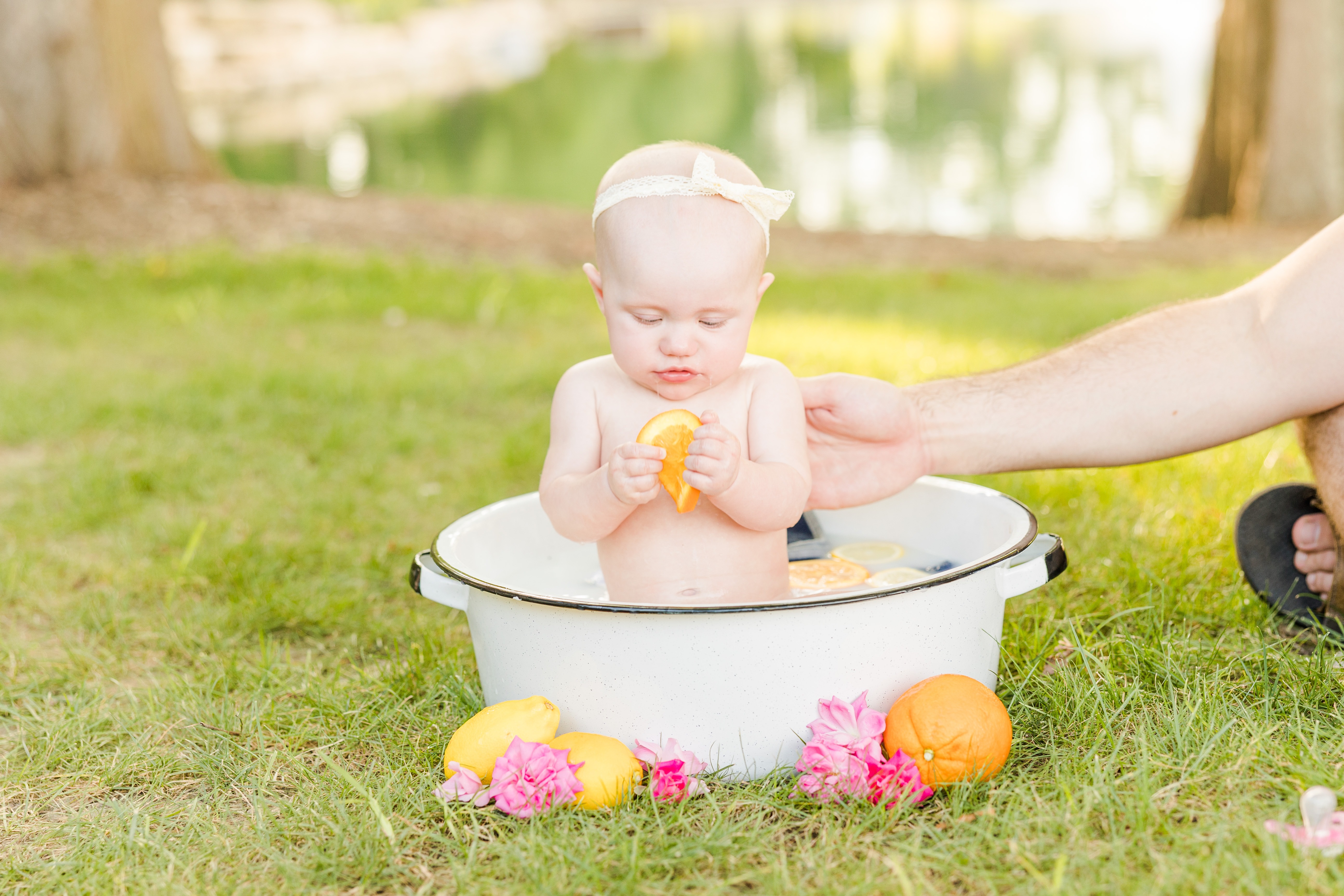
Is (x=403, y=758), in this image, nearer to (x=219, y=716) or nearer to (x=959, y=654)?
(x=219, y=716)

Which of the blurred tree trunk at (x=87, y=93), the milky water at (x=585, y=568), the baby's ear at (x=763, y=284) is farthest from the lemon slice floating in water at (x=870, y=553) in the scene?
the blurred tree trunk at (x=87, y=93)

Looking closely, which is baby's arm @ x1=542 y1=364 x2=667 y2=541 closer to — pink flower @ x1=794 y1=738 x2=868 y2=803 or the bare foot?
pink flower @ x1=794 y1=738 x2=868 y2=803

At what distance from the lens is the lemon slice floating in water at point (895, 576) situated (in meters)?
1.92

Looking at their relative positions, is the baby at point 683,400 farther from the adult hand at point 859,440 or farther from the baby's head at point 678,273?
the adult hand at point 859,440

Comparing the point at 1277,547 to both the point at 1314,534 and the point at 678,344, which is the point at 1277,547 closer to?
the point at 1314,534

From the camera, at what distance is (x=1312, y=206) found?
725 cm

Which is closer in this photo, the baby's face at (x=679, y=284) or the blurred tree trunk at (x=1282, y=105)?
the baby's face at (x=679, y=284)

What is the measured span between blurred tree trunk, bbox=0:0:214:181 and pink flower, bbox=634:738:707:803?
6165 millimetres

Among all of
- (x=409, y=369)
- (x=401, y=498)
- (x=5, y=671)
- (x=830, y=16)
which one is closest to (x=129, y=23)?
(x=409, y=369)

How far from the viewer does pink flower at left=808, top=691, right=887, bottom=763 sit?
1436 mm

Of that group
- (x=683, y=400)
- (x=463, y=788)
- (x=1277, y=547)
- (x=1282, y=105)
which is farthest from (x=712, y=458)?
(x=1282, y=105)

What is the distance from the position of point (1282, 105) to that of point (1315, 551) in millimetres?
6202

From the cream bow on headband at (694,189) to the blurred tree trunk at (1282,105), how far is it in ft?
22.0

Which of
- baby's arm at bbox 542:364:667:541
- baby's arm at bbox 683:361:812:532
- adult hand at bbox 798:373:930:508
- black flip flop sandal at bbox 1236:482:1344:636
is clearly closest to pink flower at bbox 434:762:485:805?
baby's arm at bbox 542:364:667:541
